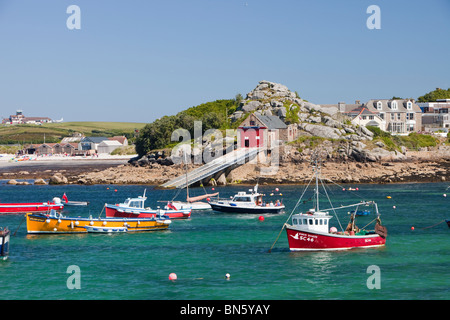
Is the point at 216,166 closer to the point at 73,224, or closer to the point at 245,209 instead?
the point at 245,209

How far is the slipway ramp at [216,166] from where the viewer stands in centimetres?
9709

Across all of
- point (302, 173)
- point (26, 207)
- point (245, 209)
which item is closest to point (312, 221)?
point (245, 209)

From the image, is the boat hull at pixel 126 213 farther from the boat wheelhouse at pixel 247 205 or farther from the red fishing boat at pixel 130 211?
the boat wheelhouse at pixel 247 205

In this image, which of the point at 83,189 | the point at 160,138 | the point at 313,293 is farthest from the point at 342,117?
the point at 313,293

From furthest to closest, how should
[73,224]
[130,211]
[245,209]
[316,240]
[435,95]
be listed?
[435,95]
[245,209]
[130,211]
[73,224]
[316,240]

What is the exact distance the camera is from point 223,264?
43.6 meters

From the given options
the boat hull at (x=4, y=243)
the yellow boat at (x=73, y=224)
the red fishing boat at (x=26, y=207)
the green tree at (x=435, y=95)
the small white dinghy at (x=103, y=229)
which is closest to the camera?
the boat hull at (x=4, y=243)

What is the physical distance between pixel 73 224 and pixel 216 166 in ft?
155

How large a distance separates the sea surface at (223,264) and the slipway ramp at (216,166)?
29.6 m

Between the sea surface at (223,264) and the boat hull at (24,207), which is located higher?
the boat hull at (24,207)

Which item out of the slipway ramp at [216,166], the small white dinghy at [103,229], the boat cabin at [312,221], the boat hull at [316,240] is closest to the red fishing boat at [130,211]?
the small white dinghy at [103,229]

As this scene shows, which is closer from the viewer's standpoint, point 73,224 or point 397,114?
point 73,224

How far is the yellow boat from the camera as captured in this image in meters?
56.2
